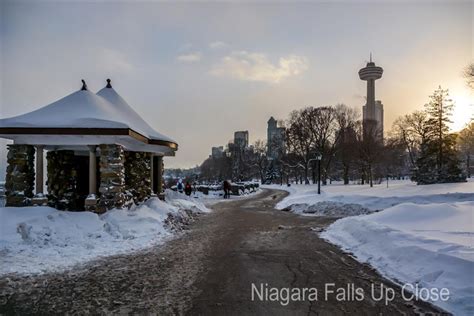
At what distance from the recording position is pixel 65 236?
28.6 ft

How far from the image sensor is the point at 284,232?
1119cm

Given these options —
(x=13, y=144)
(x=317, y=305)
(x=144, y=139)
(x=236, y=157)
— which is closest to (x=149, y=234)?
(x=144, y=139)

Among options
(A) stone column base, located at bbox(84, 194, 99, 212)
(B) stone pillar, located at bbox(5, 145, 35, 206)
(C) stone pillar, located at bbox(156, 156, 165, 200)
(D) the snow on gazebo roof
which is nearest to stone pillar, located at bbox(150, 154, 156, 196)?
(C) stone pillar, located at bbox(156, 156, 165, 200)

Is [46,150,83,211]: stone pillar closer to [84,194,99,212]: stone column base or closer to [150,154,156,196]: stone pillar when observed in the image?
[84,194,99,212]: stone column base

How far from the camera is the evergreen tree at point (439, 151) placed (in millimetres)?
29750

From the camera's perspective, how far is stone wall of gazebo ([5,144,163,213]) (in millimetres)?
10984

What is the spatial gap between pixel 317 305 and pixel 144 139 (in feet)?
31.9

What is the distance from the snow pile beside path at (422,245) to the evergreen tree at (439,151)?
2298cm

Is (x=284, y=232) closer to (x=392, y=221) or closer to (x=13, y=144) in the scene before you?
(x=392, y=221)

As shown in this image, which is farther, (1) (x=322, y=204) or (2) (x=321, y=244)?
(1) (x=322, y=204)

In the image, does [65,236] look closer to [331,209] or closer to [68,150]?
[68,150]

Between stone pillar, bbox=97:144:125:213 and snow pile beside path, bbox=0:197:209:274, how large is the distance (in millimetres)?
477

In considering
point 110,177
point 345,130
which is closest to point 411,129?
point 345,130

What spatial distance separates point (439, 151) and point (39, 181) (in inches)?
1315
